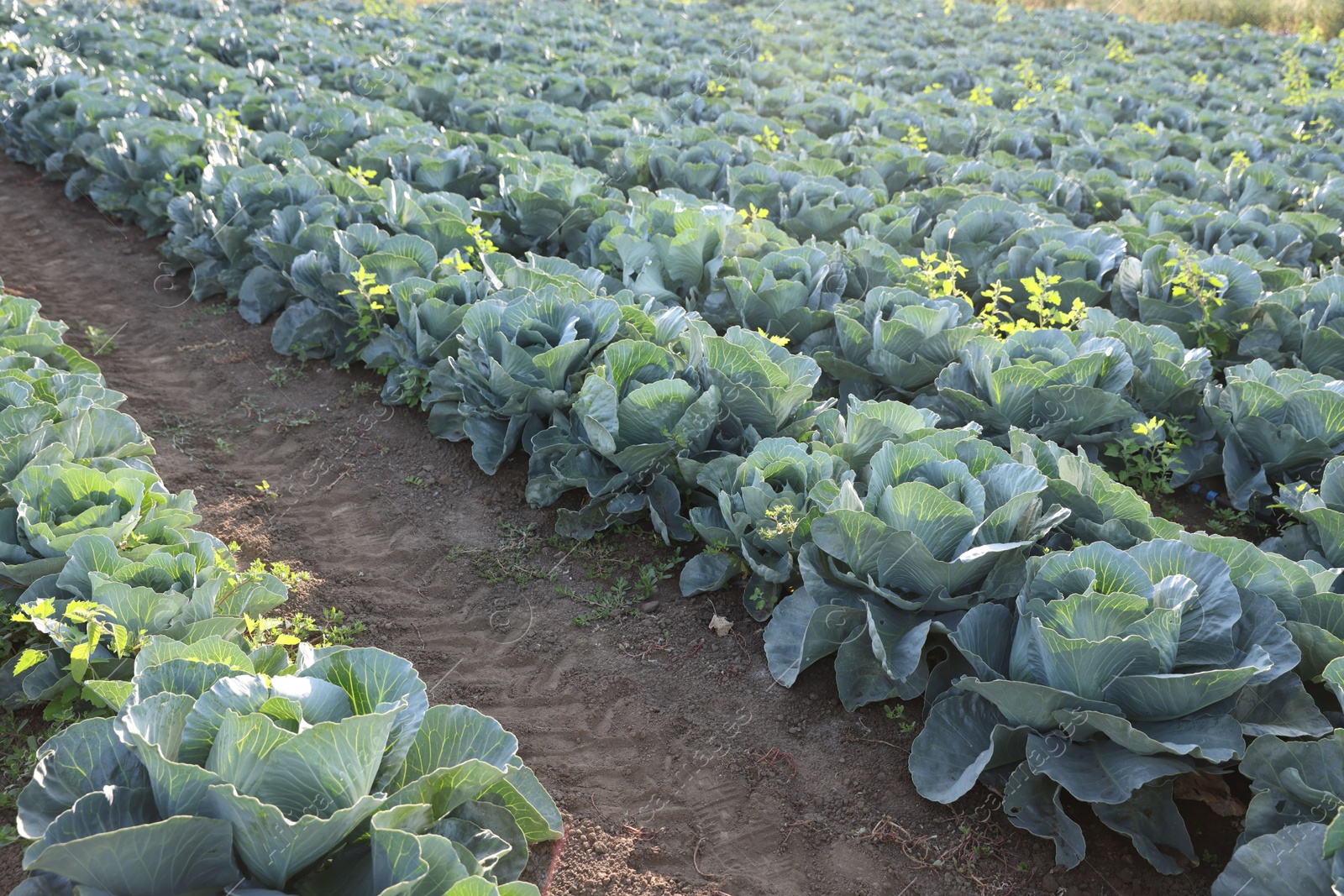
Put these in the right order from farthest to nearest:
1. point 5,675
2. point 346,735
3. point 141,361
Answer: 1. point 141,361
2. point 5,675
3. point 346,735

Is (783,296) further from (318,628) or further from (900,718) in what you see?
(318,628)

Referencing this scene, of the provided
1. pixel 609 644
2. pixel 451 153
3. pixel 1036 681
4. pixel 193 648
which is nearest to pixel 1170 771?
pixel 1036 681

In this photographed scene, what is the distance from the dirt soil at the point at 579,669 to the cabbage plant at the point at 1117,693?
0.19 m

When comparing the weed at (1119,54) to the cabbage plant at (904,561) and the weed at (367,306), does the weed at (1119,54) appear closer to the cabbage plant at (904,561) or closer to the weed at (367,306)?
the weed at (367,306)

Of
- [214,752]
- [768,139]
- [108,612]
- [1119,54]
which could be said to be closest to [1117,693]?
[214,752]

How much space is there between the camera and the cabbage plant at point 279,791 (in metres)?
1.95

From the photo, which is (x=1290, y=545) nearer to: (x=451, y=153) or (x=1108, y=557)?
(x=1108, y=557)

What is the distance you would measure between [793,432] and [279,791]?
8.84 feet

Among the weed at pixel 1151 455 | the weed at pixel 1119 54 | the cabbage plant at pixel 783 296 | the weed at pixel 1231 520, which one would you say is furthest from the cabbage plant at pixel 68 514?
the weed at pixel 1119 54

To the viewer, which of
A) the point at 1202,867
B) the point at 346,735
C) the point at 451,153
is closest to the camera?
the point at 346,735

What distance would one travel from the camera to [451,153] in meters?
7.14

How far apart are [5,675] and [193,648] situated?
105 cm

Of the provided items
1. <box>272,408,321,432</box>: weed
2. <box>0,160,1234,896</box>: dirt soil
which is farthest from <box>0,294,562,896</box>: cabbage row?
<box>272,408,321,432</box>: weed

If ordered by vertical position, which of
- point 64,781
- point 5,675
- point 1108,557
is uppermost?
point 1108,557
